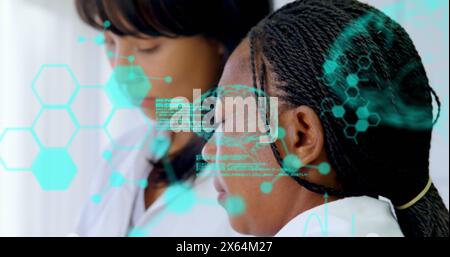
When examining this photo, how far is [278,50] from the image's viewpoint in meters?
0.70

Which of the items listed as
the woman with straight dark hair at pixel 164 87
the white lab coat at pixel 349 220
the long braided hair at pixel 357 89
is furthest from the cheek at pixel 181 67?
the white lab coat at pixel 349 220

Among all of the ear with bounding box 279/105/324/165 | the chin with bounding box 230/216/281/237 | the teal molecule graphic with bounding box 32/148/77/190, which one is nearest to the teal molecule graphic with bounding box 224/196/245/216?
the chin with bounding box 230/216/281/237

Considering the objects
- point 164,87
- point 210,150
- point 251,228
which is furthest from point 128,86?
point 251,228

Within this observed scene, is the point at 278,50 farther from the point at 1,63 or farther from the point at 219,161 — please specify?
the point at 1,63

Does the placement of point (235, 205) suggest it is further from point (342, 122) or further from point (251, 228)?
point (342, 122)

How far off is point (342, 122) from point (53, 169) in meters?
0.45

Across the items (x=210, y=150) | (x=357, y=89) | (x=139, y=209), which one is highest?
(x=357, y=89)

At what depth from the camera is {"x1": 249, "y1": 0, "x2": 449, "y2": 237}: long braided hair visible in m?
0.69

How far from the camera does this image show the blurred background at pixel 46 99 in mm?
837

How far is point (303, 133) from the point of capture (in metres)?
0.71

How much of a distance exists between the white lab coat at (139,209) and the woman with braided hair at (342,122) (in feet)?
0.42

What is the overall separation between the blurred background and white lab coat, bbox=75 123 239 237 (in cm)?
2

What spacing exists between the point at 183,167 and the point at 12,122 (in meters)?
0.27

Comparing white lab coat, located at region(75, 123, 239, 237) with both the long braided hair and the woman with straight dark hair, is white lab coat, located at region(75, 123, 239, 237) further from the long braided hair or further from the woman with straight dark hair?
the long braided hair
